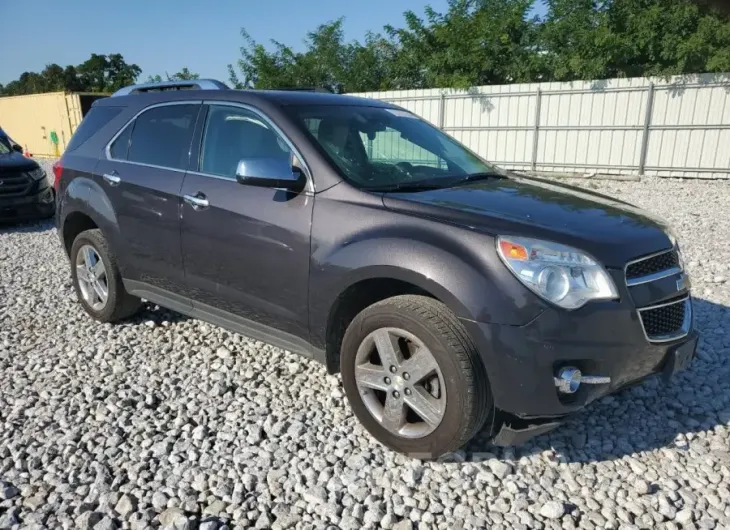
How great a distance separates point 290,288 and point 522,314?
1.33m

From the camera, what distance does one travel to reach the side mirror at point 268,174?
118 inches

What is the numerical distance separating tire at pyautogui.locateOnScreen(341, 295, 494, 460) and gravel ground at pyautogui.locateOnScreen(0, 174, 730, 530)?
16 centimetres

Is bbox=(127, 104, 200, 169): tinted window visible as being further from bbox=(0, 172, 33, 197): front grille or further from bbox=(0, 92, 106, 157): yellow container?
bbox=(0, 92, 106, 157): yellow container

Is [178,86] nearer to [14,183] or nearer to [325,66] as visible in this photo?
[14,183]

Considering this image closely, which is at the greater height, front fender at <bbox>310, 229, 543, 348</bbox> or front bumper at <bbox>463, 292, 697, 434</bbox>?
front fender at <bbox>310, 229, 543, 348</bbox>

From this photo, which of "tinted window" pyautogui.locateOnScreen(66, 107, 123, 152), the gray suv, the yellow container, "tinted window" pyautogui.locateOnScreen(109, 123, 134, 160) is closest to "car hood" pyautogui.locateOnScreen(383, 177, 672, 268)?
the gray suv

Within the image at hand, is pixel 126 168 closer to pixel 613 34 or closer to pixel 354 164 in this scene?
pixel 354 164

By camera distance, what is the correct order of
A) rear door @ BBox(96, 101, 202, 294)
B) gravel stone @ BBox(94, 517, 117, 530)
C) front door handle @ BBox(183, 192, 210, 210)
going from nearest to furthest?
gravel stone @ BBox(94, 517, 117, 530) < front door handle @ BBox(183, 192, 210, 210) < rear door @ BBox(96, 101, 202, 294)

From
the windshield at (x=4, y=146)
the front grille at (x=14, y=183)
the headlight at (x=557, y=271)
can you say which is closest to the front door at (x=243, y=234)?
the headlight at (x=557, y=271)

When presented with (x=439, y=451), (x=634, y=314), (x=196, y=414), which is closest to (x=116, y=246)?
(x=196, y=414)


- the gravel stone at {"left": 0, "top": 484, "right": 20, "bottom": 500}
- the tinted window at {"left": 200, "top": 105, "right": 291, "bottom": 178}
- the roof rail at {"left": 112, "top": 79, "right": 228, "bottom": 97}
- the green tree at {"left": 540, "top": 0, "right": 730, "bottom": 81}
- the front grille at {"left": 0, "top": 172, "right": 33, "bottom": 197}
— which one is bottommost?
the gravel stone at {"left": 0, "top": 484, "right": 20, "bottom": 500}

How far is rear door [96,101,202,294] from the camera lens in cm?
377

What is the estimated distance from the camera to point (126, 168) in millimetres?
4145

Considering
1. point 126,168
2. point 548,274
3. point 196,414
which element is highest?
point 126,168
